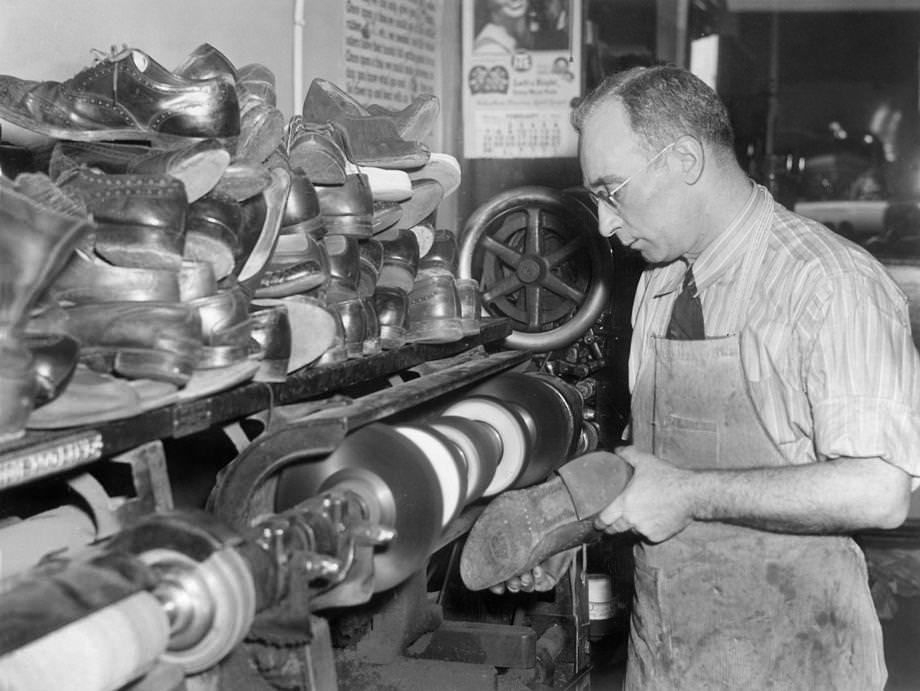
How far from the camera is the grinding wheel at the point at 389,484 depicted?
1720 mm

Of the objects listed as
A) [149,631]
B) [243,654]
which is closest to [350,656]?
[243,654]

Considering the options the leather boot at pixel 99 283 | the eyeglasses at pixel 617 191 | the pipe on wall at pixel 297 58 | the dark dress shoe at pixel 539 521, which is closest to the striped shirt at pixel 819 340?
the eyeglasses at pixel 617 191

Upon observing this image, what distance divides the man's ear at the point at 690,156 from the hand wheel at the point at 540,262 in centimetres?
148

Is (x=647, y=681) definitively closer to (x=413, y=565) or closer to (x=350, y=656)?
(x=350, y=656)

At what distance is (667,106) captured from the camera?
228 centimetres

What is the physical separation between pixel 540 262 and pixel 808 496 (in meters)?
1.91

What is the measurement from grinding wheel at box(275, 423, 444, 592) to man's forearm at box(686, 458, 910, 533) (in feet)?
2.03

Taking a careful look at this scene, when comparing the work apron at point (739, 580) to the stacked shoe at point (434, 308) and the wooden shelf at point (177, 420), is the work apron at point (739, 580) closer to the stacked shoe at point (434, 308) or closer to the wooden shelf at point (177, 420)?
the stacked shoe at point (434, 308)

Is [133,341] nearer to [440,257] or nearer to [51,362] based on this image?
[51,362]

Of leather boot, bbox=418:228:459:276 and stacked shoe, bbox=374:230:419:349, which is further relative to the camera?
leather boot, bbox=418:228:459:276

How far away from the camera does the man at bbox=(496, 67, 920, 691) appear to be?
205cm

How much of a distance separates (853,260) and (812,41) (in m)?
3.74

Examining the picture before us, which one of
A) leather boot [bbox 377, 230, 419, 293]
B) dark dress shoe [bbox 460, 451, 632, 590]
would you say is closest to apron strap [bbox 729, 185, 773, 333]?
dark dress shoe [bbox 460, 451, 632, 590]

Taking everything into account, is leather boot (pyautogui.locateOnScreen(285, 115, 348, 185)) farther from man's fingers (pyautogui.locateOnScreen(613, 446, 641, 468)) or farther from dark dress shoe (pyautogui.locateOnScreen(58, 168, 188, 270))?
man's fingers (pyautogui.locateOnScreen(613, 446, 641, 468))
